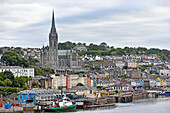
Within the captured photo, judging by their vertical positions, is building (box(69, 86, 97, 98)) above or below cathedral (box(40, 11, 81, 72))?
below

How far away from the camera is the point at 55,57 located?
128m

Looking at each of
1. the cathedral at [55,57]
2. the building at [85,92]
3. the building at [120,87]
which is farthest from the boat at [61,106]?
the cathedral at [55,57]

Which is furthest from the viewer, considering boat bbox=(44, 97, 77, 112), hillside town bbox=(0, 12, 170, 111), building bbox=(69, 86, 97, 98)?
building bbox=(69, 86, 97, 98)

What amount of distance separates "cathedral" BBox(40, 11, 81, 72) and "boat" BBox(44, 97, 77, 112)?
6560 cm

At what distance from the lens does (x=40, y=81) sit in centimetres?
7475

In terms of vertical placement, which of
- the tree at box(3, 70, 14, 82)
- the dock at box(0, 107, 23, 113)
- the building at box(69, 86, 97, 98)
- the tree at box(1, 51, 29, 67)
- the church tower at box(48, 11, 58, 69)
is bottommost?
the dock at box(0, 107, 23, 113)

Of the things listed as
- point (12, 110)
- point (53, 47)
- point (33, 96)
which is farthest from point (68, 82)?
point (53, 47)

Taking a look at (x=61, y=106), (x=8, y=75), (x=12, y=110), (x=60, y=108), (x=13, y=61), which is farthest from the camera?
(x=13, y=61)

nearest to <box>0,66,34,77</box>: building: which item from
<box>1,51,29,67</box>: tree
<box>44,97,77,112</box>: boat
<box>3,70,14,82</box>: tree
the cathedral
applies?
<box>3,70,14,82</box>: tree

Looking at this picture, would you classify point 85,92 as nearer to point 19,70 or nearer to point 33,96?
point 33,96

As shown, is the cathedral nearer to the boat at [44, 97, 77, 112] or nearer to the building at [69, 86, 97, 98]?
the building at [69, 86, 97, 98]

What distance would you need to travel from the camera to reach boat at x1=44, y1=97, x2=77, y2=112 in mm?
54500

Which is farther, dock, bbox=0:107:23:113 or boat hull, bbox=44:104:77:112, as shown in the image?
boat hull, bbox=44:104:77:112

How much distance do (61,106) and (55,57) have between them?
72.8 metres
